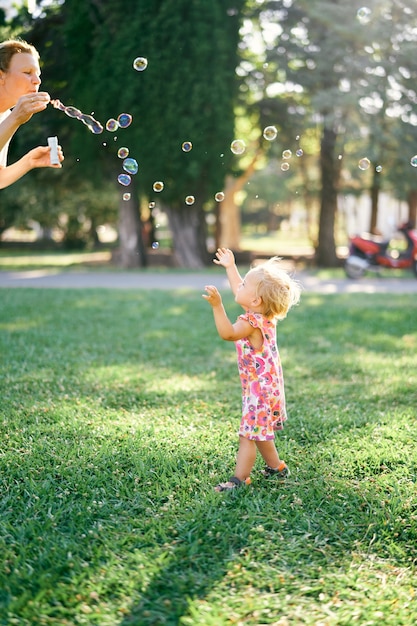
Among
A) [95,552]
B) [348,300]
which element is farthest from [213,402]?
[348,300]

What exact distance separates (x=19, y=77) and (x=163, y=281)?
10.8m

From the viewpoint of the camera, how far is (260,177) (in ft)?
129

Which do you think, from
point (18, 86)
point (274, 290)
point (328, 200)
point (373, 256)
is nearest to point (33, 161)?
point (18, 86)

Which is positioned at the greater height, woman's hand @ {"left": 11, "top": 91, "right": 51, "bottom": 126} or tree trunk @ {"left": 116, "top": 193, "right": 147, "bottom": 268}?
woman's hand @ {"left": 11, "top": 91, "right": 51, "bottom": 126}

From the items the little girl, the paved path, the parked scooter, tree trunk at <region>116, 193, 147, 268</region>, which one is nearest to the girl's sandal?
the little girl

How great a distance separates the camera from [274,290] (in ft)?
10.9

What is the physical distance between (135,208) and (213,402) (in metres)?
13.7

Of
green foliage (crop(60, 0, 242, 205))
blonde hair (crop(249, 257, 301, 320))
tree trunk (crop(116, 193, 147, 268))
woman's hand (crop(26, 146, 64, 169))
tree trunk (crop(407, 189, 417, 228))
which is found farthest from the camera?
tree trunk (crop(407, 189, 417, 228))

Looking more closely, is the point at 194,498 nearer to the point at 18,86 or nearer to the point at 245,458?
the point at 245,458

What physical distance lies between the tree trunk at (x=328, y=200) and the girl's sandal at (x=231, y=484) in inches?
637

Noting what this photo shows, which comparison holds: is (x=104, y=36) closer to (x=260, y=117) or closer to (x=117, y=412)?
(x=260, y=117)

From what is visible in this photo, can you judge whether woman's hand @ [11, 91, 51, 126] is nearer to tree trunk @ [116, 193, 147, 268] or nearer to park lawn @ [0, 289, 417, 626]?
park lawn @ [0, 289, 417, 626]

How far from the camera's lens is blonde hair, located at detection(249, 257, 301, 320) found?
3.33m

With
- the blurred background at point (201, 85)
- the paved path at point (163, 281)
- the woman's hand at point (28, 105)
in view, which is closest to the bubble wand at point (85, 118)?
the woman's hand at point (28, 105)
